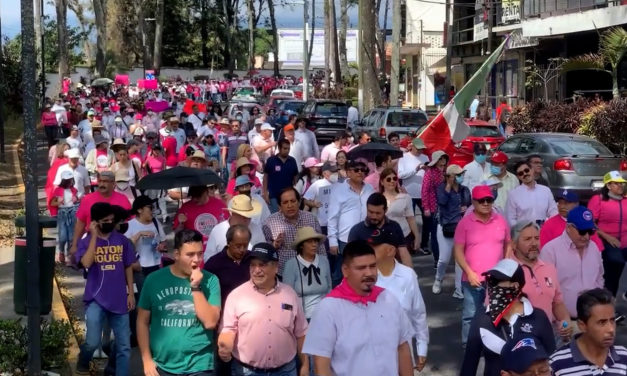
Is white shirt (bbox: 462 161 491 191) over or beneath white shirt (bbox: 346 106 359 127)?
beneath

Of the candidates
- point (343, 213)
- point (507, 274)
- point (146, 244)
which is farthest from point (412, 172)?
point (507, 274)

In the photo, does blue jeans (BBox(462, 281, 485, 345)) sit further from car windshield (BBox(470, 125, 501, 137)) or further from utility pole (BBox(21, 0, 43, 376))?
car windshield (BBox(470, 125, 501, 137))

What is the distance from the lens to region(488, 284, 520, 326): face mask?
5.55 meters

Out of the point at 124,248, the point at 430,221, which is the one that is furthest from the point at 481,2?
the point at 124,248

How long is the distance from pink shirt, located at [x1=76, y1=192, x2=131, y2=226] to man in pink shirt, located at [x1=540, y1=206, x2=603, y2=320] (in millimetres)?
4146

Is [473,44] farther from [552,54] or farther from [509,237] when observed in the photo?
[509,237]

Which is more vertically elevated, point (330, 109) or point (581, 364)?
point (330, 109)

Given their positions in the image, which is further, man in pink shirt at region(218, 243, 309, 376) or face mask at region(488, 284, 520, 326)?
man in pink shirt at region(218, 243, 309, 376)

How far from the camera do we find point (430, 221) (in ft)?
45.8

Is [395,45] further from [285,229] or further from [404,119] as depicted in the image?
[285,229]

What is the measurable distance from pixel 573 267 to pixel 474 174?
5558 millimetres

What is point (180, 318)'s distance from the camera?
20.5 ft

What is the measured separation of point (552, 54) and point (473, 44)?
11169 mm

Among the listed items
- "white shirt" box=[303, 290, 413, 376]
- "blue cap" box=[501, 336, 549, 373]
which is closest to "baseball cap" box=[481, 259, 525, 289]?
"blue cap" box=[501, 336, 549, 373]
